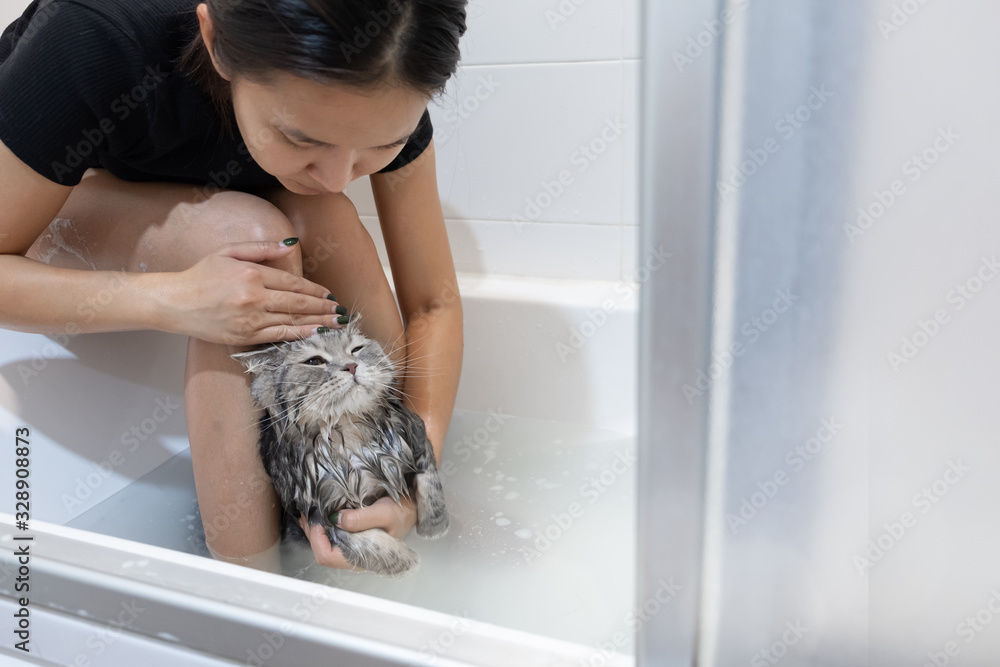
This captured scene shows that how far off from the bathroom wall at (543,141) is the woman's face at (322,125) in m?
0.71

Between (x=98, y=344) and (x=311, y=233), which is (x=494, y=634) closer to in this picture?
(x=311, y=233)

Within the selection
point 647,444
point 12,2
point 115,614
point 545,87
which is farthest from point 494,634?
point 12,2

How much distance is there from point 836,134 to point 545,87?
1292 mm

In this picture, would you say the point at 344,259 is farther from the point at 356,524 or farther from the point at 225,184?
the point at 356,524

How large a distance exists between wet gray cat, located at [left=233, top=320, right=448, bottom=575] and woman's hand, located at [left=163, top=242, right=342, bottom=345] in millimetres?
31

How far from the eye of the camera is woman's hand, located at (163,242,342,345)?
929 mm

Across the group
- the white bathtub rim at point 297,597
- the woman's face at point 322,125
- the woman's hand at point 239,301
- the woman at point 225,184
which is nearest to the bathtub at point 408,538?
the white bathtub rim at point 297,597

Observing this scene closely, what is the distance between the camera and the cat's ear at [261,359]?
0.98 m

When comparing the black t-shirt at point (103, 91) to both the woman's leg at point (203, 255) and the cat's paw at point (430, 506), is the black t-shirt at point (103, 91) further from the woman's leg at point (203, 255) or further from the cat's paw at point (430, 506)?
the cat's paw at point (430, 506)

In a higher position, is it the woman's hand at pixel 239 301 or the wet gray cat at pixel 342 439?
the woman's hand at pixel 239 301

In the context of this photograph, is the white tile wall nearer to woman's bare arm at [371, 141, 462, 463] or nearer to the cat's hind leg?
woman's bare arm at [371, 141, 462, 463]

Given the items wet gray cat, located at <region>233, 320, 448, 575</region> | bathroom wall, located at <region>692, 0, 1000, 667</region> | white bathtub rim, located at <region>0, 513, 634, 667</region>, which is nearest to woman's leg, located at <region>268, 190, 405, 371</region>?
wet gray cat, located at <region>233, 320, 448, 575</region>

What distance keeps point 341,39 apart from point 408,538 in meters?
0.74

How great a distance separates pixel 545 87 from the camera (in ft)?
5.16
